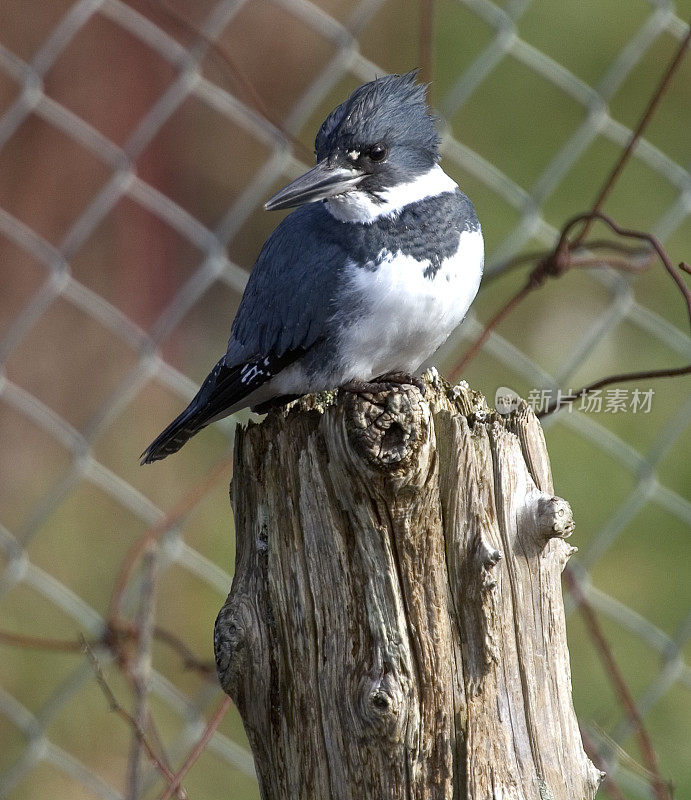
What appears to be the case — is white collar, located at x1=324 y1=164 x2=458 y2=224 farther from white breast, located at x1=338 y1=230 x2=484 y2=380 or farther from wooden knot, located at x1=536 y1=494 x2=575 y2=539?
wooden knot, located at x1=536 y1=494 x2=575 y2=539

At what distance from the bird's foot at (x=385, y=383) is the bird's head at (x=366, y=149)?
0.27 meters

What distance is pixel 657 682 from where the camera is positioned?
→ 3037mm

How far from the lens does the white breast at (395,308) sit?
178cm

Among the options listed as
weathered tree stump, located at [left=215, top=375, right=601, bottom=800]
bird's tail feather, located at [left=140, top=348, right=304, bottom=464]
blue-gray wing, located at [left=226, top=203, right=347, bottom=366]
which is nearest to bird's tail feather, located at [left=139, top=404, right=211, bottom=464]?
bird's tail feather, located at [left=140, top=348, right=304, bottom=464]

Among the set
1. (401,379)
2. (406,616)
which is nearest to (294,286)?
(401,379)

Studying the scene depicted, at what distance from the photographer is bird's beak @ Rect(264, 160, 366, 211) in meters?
1.77

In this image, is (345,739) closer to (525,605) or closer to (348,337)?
(525,605)

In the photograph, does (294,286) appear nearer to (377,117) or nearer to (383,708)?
(377,117)

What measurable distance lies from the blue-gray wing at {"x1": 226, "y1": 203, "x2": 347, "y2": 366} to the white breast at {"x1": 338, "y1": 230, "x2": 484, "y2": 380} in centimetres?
5

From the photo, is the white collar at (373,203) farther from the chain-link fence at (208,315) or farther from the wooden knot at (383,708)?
the wooden knot at (383,708)

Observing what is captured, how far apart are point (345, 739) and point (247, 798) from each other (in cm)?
170

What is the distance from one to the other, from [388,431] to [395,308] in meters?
0.48

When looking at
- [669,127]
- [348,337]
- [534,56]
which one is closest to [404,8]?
[669,127]

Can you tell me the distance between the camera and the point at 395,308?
5.84 feet
